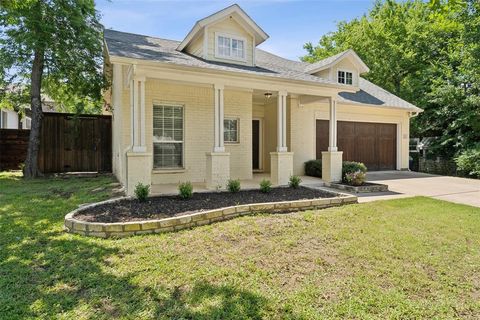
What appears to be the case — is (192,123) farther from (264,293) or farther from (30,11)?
(264,293)

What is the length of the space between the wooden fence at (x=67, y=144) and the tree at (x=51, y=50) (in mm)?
693

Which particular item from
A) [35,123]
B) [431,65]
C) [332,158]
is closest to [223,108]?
A: [332,158]

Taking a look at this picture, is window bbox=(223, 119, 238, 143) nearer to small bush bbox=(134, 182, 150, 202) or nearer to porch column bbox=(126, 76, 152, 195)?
porch column bbox=(126, 76, 152, 195)

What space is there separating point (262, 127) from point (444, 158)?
10340mm

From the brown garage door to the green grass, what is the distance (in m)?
7.64

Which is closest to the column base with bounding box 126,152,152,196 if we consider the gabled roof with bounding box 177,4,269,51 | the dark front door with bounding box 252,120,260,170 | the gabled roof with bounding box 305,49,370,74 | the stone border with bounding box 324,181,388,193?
the gabled roof with bounding box 177,4,269,51

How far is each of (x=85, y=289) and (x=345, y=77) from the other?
13.2 meters

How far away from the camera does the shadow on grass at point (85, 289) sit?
2775 mm

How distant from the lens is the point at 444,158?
16.2 meters

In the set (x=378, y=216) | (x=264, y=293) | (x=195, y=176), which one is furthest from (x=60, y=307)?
(x=195, y=176)

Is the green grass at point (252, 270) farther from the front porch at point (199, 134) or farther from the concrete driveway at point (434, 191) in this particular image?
the front porch at point (199, 134)

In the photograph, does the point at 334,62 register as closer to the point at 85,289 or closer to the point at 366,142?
the point at 366,142

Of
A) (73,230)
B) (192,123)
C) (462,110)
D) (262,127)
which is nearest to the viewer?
(73,230)

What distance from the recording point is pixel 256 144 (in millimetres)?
13062
